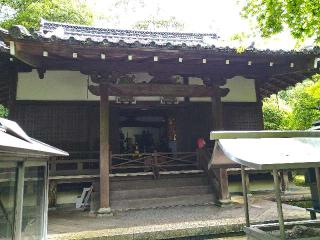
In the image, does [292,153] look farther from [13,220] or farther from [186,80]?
[186,80]

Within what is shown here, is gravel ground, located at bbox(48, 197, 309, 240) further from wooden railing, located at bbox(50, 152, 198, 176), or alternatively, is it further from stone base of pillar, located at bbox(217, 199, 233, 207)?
wooden railing, located at bbox(50, 152, 198, 176)

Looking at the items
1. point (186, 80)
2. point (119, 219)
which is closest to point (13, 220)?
point (119, 219)

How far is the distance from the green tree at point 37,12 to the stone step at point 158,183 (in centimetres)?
1596

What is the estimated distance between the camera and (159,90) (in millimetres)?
8352

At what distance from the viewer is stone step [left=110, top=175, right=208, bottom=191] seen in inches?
326

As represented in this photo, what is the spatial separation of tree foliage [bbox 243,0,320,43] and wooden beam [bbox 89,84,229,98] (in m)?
2.66

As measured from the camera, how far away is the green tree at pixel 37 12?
66.8 feet

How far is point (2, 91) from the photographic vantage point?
35.3ft

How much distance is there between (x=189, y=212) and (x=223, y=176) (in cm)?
155

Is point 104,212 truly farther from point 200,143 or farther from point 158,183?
point 200,143

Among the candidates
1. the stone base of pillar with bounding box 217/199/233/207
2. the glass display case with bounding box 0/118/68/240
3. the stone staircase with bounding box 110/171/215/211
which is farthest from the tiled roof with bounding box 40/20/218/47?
the glass display case with bounding box 0/118/68/240

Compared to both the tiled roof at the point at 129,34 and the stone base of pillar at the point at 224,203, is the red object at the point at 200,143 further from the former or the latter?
the tiled roof at the point at 129,34

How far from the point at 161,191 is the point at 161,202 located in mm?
374

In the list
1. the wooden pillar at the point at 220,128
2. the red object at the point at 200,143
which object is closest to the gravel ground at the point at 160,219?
the wooden pillar at the point at 220,128
